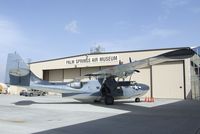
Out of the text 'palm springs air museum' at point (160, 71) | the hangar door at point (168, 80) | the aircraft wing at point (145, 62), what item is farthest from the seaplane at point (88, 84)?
the hangar door at point (168, 80)

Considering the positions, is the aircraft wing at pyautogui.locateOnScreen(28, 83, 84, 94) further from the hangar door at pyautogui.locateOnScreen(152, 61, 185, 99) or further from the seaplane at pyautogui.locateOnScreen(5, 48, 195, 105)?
the hangar door at pyautogui.locateOnScreen(152, 61, 185, 99)

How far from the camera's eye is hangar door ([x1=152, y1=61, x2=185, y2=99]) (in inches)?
1544

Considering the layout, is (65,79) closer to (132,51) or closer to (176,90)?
(132,51)

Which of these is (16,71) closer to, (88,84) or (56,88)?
(56,88)

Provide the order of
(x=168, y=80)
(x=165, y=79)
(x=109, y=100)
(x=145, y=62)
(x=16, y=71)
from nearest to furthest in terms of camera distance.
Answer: (x=145, y=62)
(x=16, y=71)
(x=109, y=100)
(x=168, y=80)
(x=165, y=79)

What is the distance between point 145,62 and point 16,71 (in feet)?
37.2

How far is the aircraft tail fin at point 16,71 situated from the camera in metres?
26.1

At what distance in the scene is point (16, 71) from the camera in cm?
2628

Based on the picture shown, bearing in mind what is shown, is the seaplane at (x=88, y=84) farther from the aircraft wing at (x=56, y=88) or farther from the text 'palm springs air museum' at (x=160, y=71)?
the text 'palm springs air museum' at (x=160, y=71)

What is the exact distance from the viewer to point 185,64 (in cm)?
3897

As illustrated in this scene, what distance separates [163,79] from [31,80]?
1957 cm

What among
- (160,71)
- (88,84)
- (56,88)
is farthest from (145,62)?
(160,71)

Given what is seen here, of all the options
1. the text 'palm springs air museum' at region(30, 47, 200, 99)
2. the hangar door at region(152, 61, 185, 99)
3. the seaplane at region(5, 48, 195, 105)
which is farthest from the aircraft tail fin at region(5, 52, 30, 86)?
the hangar door at region(152, 61, 185, 99)

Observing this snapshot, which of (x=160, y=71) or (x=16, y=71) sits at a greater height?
(x=160, y=71)
